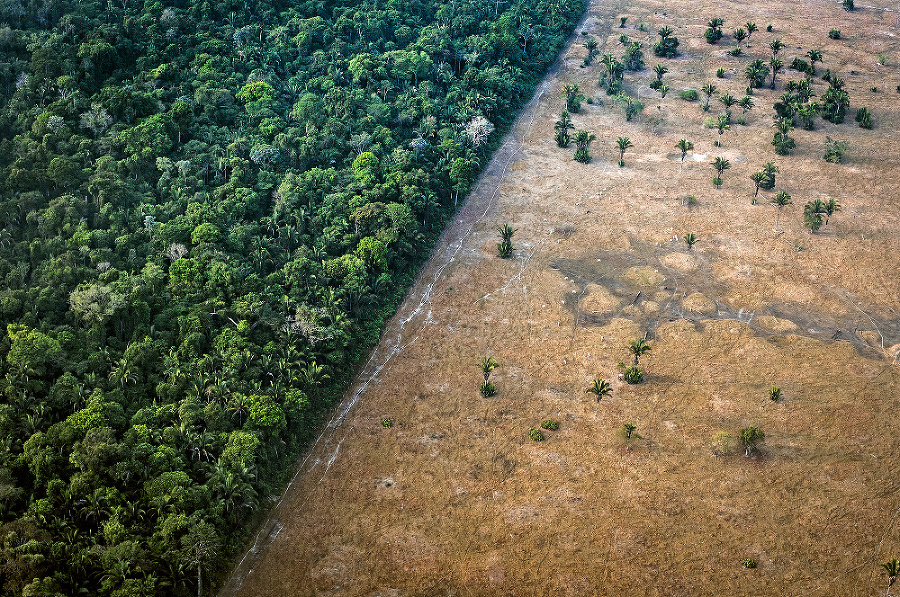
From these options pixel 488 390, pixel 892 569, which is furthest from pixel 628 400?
pixel 892 569

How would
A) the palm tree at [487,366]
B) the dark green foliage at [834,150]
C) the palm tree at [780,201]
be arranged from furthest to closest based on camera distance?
the dark green foliage at [834,150], the palm tree at [780,201], the palm tree at [487,366]

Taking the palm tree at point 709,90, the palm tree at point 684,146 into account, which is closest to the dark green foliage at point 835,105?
the palm tree at point 709,90

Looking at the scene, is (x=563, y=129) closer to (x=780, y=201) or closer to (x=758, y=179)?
(x=758, y=179)

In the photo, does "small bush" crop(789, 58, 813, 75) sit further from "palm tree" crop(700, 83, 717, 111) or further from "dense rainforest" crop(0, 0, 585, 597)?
"dense rainforest" crop(0, 0, 585, 597)

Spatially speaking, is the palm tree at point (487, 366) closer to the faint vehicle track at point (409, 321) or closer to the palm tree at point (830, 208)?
the faint vehicle track at point (409, 321)

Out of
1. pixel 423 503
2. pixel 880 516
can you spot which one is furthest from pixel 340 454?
pixel 880 516

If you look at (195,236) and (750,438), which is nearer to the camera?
(750,438)
